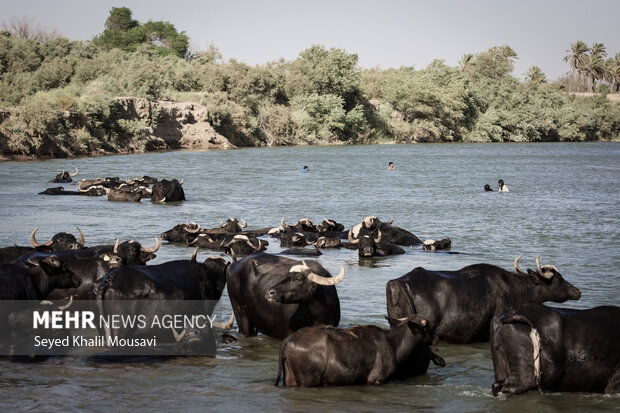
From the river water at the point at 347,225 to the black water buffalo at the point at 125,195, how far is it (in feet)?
1.68

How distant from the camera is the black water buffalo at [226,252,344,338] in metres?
8.15

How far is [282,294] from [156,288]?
4.44ft

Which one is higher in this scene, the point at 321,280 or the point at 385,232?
the point at 321,280

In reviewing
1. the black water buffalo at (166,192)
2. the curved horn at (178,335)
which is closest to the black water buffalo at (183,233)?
the curved horn at (178,335)

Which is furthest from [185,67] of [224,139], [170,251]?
[170,251]

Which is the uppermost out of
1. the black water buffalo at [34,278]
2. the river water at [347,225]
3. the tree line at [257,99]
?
the tree line at [257,99]

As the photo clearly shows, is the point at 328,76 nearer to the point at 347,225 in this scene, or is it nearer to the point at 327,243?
the point at 347,225

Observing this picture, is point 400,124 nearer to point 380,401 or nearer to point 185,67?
point 185,67

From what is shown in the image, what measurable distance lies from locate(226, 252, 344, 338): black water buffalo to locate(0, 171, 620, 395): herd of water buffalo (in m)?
0.01

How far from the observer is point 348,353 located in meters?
7.05

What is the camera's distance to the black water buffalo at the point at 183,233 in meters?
15.7

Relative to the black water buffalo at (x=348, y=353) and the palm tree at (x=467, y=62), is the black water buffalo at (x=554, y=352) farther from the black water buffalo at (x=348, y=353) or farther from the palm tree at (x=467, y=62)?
the palm tree at (x=467, y=62)

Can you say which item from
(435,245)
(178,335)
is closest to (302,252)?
(435,245)

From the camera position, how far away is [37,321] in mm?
8305
